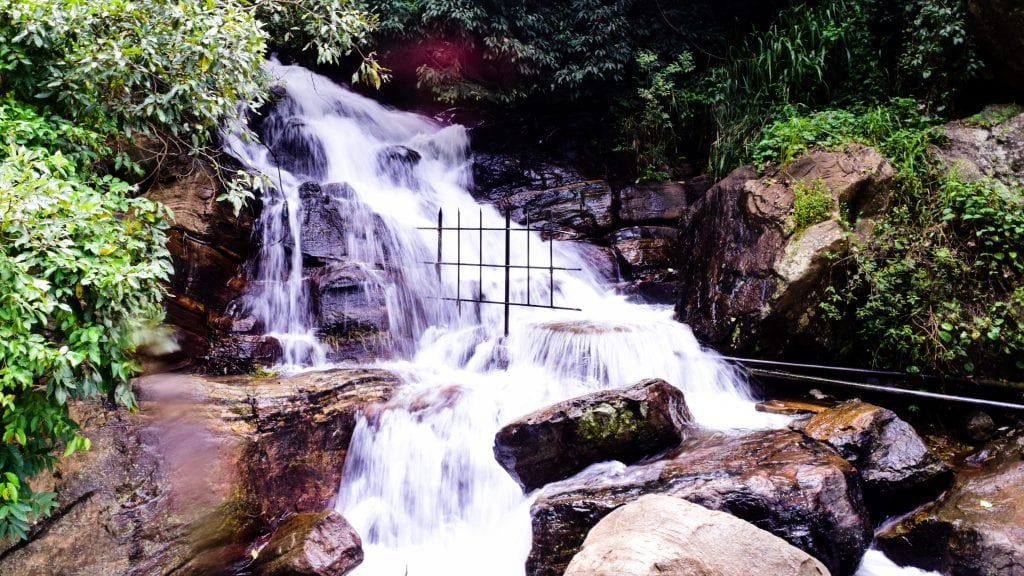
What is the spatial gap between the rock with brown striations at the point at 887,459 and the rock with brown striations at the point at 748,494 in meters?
0.57

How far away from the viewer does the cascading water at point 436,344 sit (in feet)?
16.2

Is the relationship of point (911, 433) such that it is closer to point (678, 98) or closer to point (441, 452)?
point (441, 452)

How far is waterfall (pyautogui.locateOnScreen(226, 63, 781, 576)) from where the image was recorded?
16.3 ft

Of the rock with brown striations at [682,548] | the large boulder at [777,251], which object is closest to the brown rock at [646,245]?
the large boulder at [777,251]

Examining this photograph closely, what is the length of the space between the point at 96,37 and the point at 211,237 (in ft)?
9.56

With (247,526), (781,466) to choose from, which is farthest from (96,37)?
(781,466)

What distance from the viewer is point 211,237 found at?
6723 millimetres

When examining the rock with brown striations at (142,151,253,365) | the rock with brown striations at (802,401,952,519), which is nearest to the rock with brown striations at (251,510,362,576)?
the rock with brown striations at (142,151,253,365)

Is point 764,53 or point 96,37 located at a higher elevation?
point 764,53

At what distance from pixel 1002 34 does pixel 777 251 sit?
148 inches

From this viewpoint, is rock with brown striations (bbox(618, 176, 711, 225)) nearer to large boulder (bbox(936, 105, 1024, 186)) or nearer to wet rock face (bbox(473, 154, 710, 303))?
wet rock face (bbox(473, 154, 710, 303))

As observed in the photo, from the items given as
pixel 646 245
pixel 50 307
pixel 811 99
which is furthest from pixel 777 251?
pixel 50 307

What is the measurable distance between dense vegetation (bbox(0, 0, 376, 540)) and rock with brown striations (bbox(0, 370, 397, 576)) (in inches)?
11.6

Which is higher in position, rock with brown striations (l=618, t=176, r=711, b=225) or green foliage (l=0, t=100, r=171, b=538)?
rock with brown striations (l=618, t=176, r=711, b=225)
